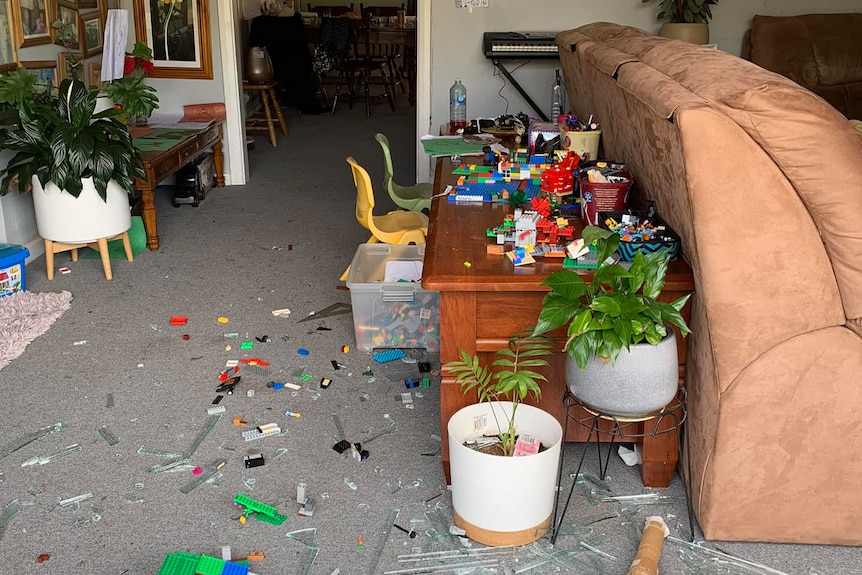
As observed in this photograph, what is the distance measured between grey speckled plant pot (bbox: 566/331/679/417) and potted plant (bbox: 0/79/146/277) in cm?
255

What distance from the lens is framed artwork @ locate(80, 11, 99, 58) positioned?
479 cm

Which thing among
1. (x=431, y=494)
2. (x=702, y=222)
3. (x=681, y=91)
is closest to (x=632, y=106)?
(x=681, y=91)

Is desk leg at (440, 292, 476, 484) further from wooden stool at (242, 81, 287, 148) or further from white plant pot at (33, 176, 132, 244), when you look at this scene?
wooden stool at (242, 81, 287, 148)

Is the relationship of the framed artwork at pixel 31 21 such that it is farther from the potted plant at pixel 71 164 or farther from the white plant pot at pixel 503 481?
the white plant pot at pixel 503 481

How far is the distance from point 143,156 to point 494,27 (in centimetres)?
222

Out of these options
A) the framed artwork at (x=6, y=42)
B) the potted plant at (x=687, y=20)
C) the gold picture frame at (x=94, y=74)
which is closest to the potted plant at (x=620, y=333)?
the framed artwork at (x=6, y=42)

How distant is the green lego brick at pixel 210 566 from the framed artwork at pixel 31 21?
3.02 metres

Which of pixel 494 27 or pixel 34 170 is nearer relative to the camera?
pixel 34 170

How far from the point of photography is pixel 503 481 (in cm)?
189

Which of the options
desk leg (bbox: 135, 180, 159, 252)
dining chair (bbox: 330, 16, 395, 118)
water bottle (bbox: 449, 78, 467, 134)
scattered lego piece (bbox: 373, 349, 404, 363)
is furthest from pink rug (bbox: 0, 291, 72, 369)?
dining chair (bbox: 330, 16, 395, 118)

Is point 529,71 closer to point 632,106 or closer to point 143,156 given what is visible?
point 143,156

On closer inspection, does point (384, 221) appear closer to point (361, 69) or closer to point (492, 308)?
point (492, 308)

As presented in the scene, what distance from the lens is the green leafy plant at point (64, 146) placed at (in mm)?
3533

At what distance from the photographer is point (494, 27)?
16.8 feet
